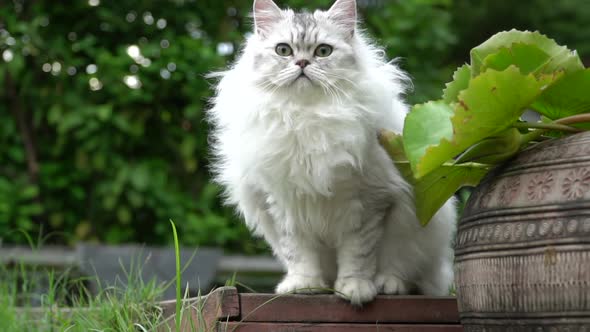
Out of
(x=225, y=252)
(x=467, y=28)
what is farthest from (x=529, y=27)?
(x=225, y=252)

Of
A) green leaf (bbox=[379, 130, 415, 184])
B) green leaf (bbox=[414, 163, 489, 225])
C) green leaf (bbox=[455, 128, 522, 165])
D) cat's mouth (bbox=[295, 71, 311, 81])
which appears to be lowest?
green leaf (bbox=[414, 163, 489, 225])

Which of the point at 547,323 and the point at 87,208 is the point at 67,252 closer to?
the point at 87,208

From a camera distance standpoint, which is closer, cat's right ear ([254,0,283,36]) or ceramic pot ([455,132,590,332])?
ceramic pot ([455,132,590,332])

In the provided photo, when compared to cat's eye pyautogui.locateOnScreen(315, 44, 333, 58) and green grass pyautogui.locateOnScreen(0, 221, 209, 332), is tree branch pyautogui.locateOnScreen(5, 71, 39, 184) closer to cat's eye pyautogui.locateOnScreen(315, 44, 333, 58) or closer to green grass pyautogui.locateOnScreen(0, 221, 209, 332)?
green grass pyautogui.locateOnScreen(0, 221, 209, 332)

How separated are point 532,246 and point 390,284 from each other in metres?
0.82

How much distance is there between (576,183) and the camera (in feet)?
5.16

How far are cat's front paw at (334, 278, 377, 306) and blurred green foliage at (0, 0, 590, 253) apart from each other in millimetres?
2623

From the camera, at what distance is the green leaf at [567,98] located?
5.74 feet

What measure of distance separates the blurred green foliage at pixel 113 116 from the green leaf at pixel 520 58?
3.11 meters

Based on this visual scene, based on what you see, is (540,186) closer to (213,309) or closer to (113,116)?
(213,309)

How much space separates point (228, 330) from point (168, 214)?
2.83 metres

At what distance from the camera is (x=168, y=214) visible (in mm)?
4824

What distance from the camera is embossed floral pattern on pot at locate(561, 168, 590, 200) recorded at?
61.1 inches

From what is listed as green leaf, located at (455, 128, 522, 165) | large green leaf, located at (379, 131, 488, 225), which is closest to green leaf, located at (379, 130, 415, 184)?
large green leaf, located at (379, 131, 488, 225)
